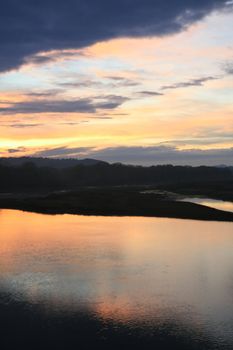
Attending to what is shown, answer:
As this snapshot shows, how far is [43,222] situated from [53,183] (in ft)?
293

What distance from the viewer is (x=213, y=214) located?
164ft

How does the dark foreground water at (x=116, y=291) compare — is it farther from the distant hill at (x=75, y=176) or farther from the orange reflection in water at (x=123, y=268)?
the distant hill at (x=75, y=176)

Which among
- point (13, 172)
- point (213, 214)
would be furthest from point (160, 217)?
point (13, 172)

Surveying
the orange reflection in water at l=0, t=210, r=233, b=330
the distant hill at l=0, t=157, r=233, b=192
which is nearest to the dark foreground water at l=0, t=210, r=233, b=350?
the orange reflection in water at l=0, t=210, r=233, b=330

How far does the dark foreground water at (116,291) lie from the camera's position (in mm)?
15586

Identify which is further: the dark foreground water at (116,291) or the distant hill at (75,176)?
the distant hill at (75,176)

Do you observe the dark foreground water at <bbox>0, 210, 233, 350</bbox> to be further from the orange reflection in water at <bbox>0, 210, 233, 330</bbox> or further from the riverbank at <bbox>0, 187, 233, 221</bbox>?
the riverbank at <bbox>0, 187, 233, 221</bbox>

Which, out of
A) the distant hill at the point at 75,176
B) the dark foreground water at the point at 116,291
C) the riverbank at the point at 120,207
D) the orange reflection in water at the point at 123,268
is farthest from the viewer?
the distant hill at the point at 75,176

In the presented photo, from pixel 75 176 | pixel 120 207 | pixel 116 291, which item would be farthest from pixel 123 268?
pixel 75 176

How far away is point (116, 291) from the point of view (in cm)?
2059

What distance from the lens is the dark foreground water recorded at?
15586 mm

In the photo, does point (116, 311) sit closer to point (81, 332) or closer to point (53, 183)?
point (81, 332)

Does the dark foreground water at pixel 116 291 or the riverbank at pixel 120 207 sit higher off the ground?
the riverbank at pixel 120 207

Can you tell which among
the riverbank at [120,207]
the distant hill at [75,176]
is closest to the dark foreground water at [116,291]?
the riverbank at [120,207]
